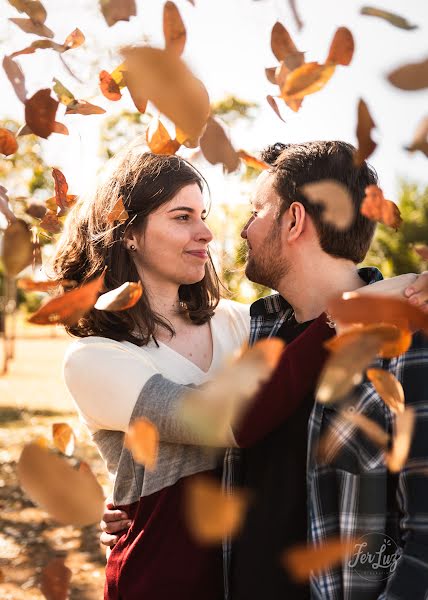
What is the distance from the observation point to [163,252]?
6.63 feet

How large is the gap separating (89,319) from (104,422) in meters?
0.35

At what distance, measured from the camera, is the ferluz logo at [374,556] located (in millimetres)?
1458

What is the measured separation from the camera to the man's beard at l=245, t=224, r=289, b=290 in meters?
1.89

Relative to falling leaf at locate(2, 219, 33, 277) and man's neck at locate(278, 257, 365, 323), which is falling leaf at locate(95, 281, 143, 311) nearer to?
falling leaf at locate(2, 219, 33, 277)

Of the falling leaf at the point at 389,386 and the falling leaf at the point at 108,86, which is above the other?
the falling leaf at the point at 108,86

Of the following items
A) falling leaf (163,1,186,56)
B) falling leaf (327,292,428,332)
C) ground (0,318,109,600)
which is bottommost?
ground (0,318,109,600)

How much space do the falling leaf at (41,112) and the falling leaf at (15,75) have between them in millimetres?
21

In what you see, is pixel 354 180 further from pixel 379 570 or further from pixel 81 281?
pixel 379 570

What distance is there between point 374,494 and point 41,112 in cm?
110

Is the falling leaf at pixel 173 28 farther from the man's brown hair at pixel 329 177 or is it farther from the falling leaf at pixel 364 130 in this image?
the man's brown hair at pixel 329 177

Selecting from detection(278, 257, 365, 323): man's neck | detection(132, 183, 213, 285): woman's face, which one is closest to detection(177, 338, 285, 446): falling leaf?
detection(278, 257, 365, 323): man's neck

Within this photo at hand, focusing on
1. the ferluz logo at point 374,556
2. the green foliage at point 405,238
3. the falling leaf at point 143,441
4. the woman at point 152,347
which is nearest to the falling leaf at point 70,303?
the falling leaf at point 143,441

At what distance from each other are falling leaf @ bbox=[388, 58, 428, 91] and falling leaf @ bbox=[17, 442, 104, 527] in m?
0.55

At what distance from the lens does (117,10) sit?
0.87m
